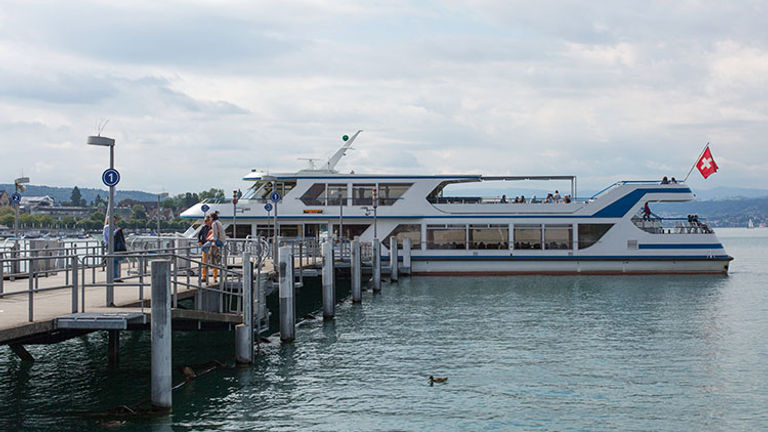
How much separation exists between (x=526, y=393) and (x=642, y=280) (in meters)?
27.6

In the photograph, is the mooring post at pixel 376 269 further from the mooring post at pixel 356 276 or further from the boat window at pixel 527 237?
the boat window at pixel 527 237

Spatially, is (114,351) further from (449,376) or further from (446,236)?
(446,236)

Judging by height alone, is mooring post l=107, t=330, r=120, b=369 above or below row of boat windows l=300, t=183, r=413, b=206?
below

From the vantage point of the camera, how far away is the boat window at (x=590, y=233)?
46.7m

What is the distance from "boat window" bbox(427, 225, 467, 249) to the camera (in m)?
47.1

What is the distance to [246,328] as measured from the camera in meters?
20.5

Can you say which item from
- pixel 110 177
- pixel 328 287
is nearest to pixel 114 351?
pixel 110 177

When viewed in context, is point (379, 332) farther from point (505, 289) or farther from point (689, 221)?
point (689, 221)

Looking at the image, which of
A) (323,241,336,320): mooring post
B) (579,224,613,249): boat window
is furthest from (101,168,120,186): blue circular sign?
(579,224,613,249): boat window

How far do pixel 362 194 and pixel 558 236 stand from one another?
39.1 feet

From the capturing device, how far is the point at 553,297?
1443 inches

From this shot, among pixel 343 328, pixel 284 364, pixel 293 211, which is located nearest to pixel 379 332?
pixel 343 328

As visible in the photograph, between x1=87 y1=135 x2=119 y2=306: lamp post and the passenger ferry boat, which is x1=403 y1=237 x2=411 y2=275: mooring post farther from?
x1=87 y1=135 x2=119 y2=306: lamp post

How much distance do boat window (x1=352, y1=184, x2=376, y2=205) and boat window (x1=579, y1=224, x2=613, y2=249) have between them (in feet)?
41.3
